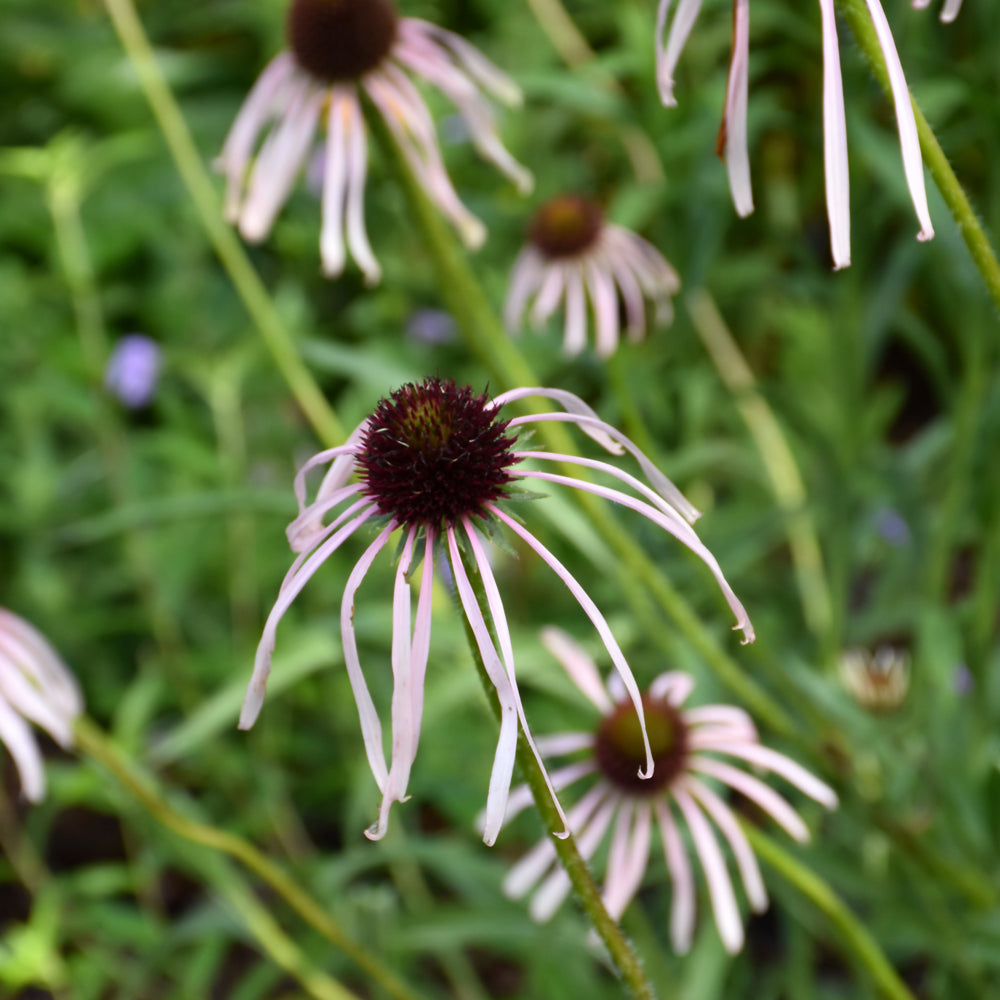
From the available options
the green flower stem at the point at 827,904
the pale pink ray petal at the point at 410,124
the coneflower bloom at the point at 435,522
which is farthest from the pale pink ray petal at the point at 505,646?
the pale pink ray petal at the point at 410,124

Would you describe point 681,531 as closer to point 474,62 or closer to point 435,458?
point 435,458

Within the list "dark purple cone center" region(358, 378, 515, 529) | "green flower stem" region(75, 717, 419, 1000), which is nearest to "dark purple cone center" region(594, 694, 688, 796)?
"green flower stem" region(75, 717, 419, 1000)

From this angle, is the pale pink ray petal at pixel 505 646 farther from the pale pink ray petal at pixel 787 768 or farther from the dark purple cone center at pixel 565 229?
the dark purple cone center at pixel 565 229

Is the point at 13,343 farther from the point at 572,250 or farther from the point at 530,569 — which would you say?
the point at 572,250

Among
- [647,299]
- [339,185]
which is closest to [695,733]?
[339,185]

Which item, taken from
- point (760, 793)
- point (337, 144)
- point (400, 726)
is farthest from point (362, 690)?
point (337, 144)

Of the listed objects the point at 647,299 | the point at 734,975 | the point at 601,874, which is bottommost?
the point at 734,975
